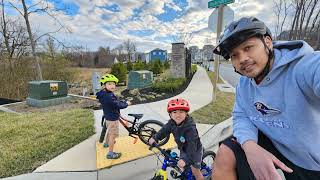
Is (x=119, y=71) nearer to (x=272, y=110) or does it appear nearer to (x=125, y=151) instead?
(x=125, y=151)

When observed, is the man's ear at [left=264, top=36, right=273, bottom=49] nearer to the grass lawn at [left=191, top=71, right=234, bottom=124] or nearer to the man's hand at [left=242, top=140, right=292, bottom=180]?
the man's hand at [left=242, top=140, right=292, bottom=180]

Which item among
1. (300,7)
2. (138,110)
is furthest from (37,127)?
(300,7)

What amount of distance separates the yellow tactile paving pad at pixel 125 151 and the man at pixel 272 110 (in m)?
2.64

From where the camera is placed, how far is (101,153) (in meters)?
3.99

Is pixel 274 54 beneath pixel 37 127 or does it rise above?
above

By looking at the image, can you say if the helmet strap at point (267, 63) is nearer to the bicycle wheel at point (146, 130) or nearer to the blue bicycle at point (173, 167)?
the blue bicycle at point (173, 167)

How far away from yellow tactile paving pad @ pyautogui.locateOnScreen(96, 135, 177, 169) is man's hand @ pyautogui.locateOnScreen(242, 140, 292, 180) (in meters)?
2.75

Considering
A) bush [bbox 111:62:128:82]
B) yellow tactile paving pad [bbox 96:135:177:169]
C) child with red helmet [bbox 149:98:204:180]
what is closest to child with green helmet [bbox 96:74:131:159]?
yellow tactile paving pad [bbox 96:135:177:169]

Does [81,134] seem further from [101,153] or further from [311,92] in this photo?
[311,92]

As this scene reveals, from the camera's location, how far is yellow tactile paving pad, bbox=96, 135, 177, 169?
3.67 meters

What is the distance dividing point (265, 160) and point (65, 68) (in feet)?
63.4

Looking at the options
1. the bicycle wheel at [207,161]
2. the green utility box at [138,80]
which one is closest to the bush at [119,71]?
the green utility box at [138,80]

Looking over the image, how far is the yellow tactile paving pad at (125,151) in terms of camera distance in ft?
12.0

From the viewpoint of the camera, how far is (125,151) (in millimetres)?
4086
